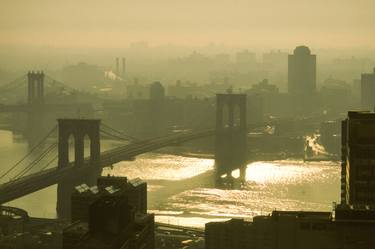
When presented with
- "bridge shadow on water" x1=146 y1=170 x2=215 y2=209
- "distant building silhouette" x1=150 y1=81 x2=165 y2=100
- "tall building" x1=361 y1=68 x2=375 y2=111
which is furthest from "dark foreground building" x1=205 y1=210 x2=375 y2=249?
"tall building" x1=361 y1=68 x2=375 y2=111

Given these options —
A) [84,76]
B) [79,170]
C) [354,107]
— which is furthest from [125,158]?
[84,76]

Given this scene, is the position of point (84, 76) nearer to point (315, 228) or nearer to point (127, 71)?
point (127, 71)

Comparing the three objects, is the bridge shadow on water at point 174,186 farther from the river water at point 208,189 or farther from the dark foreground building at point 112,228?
the dark foreground building at point 112,228

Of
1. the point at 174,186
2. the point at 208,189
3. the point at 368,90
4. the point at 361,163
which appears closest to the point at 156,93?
the point at 368,90

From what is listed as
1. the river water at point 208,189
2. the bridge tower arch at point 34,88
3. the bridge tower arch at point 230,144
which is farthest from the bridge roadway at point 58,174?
the bridge tower arch at point 34,88

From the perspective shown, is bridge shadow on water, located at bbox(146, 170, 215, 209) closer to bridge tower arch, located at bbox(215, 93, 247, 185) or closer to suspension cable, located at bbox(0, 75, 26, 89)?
bridge tower arch, located at bbox(215, 93, 247, 185)
